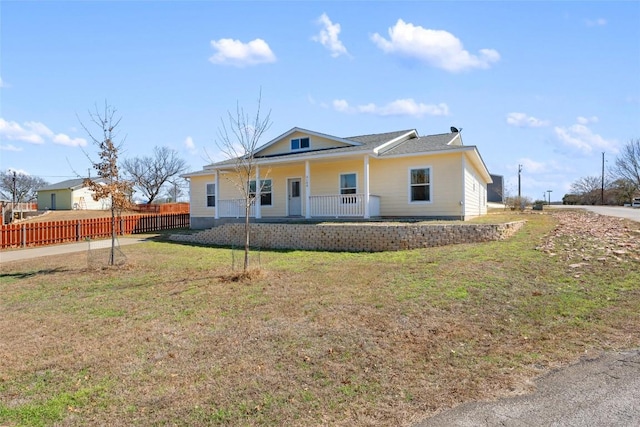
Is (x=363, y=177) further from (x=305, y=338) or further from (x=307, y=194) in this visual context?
(x=305, y=338)

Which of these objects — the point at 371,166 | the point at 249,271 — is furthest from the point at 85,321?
the point at 371,166

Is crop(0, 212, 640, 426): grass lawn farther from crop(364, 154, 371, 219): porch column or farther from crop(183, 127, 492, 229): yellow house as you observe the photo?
crop(183, 127, 492, 229): yellow house

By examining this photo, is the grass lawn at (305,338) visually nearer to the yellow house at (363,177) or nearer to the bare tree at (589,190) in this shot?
the yellow house at (363,177)

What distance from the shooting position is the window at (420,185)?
15.8 metres

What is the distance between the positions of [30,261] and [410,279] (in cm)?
1198

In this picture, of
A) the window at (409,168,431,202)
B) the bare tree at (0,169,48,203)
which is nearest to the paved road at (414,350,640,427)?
the window at (409,168,431,202)

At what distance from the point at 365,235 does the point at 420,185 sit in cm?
452

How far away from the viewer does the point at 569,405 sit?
11.2 ft

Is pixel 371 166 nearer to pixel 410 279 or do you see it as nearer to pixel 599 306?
pixel 410 279

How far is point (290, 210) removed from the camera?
757 inches

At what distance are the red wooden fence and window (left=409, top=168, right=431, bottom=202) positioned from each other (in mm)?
15010

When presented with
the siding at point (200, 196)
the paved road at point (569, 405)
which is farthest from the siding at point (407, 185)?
the paved road at point (569, 405)

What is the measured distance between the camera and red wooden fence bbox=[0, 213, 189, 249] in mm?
17117

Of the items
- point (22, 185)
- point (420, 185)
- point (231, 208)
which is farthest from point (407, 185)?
point (22, 185)
